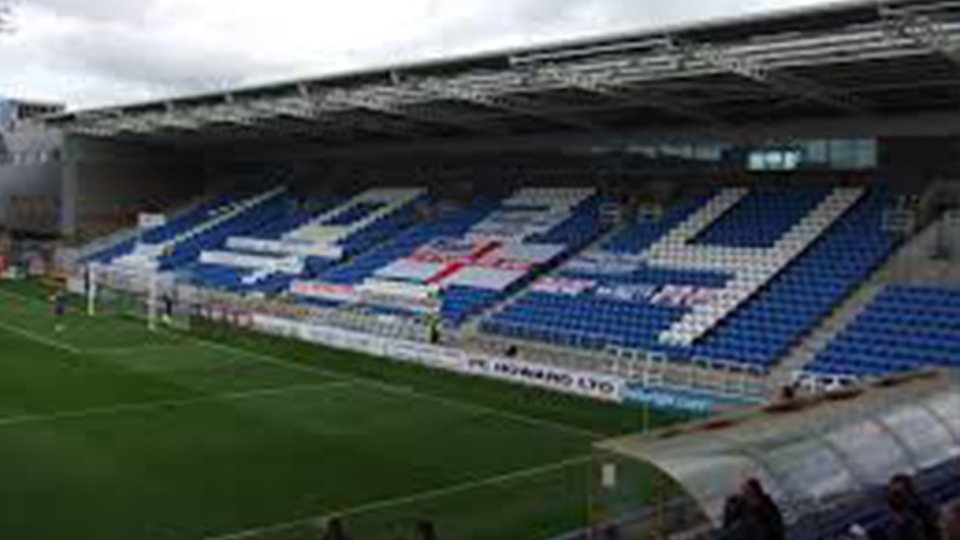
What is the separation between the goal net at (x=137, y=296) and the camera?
4647 centimetres

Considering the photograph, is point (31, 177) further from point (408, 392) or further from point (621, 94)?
point (408, 392)

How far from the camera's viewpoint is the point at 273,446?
80.8 feet

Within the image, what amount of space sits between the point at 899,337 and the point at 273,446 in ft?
49.1

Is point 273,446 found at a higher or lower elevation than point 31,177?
lower

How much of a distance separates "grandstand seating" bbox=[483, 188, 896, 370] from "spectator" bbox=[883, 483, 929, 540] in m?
19.2

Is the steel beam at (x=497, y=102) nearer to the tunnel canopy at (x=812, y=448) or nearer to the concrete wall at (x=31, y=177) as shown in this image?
the tunnel canopy at (x=812, y=448)

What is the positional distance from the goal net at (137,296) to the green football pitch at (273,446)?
23.7 ft

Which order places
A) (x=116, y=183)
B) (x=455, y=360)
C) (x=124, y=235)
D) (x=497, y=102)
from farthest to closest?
(x=116, y=183) → (x=124, y=235) → (x=497, y=102) → (x=455, y=360)

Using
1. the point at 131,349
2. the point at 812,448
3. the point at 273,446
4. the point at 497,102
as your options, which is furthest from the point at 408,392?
the point at 812,448

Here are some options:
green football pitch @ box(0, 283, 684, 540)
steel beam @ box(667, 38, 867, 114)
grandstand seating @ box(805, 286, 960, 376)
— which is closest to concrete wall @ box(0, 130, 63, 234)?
green football pitch @ box(0, 283, 684, 540)

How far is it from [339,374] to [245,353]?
5.10 m

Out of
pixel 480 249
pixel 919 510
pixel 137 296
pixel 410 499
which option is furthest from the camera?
pixel 137 296

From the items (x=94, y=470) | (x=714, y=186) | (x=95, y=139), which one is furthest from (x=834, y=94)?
(x=95, y=139)

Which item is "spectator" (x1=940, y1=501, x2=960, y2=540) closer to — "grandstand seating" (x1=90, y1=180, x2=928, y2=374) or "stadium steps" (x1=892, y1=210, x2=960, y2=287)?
"grandstand seating" (x1=90, y1=180, x2=928, y2=374)
